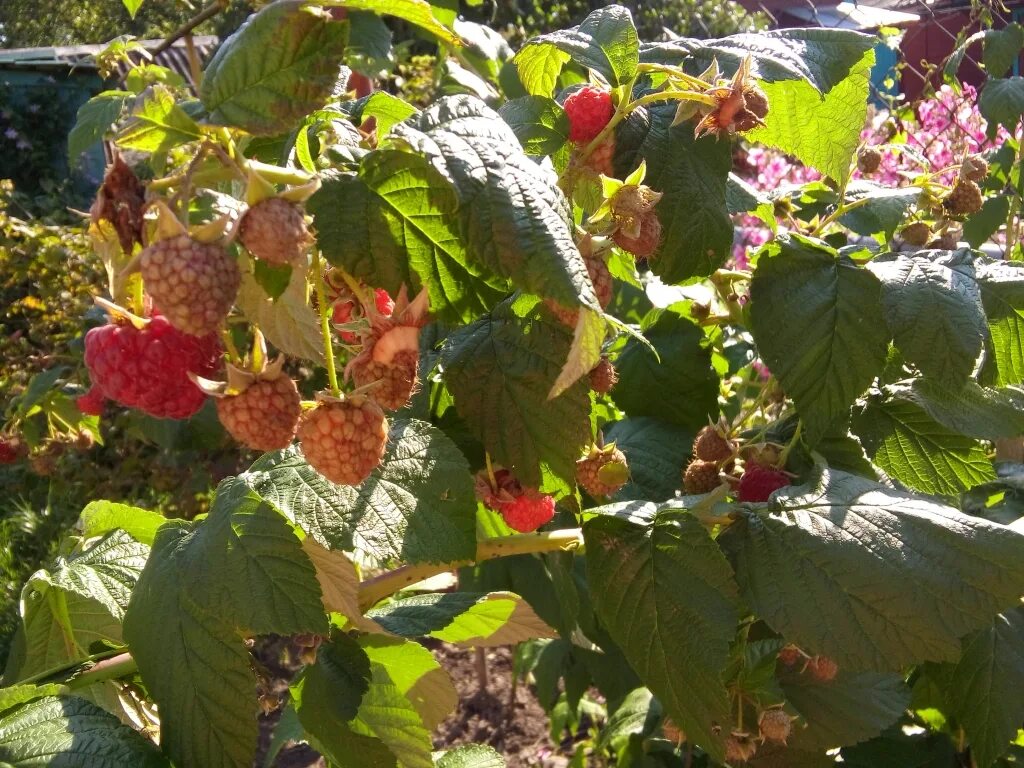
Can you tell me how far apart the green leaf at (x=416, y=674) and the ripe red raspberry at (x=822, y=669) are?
372mm

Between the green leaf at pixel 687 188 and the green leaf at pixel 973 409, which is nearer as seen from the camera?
the green leaf at pixel 687 188

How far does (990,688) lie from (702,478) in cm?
36

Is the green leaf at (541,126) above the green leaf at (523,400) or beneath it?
above

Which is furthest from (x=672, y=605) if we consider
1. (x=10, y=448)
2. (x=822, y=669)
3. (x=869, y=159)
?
(x=10, y=448)

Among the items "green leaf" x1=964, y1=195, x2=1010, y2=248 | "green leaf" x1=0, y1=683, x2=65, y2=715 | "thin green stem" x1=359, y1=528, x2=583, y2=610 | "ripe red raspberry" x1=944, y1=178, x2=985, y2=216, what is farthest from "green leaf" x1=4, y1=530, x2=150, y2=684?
"green leaf" x1=964, y1=195, x2=1010, y2=248

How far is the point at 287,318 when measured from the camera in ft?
1.95

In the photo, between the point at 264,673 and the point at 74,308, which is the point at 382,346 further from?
the point at 74,308

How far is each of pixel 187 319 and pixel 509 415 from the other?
306 millimetres

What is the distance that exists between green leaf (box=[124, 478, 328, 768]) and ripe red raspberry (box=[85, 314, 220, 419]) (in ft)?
0.42

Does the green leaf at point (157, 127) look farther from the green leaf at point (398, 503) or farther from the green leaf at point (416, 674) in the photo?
the green leaf at point (416, 674)

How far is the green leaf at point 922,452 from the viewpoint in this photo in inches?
36.9

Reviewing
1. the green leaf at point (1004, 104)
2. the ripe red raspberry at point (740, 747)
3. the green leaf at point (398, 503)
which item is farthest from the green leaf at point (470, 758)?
the green leaf at point (1004, 104)

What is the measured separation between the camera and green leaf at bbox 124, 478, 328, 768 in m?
0.63

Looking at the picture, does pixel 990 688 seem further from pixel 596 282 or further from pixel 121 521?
pixel 121 521
